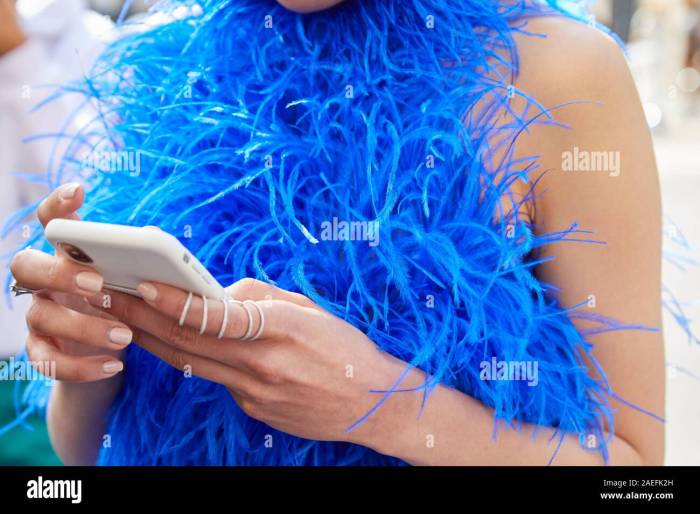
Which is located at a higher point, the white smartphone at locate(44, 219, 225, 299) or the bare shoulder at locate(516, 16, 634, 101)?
the bare shoulder at locate(516, 16, 634, 101)

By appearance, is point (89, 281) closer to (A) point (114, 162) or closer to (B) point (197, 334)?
(B) point (197, 334)

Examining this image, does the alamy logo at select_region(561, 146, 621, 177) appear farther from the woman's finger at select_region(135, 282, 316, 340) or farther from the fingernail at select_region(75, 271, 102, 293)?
the fingernail at select_region(75, 271, 102, 293)

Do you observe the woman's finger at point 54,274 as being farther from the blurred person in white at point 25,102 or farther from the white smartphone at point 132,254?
the blurred person in white at point 25,102

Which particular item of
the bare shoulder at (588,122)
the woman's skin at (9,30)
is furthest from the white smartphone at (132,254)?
the woman's skin at (9,30)

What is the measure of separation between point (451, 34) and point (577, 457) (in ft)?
1.92

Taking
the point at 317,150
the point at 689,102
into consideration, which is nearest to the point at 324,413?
the point at 317,150

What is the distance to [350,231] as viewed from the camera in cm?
98

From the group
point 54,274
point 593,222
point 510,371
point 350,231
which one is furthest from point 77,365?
point 593,222

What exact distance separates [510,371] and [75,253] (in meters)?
0.54

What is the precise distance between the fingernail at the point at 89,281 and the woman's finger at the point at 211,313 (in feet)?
0.20

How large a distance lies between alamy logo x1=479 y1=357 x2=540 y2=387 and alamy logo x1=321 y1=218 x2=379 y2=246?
0.69 feet

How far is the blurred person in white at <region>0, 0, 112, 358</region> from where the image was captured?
1525 millimetres
